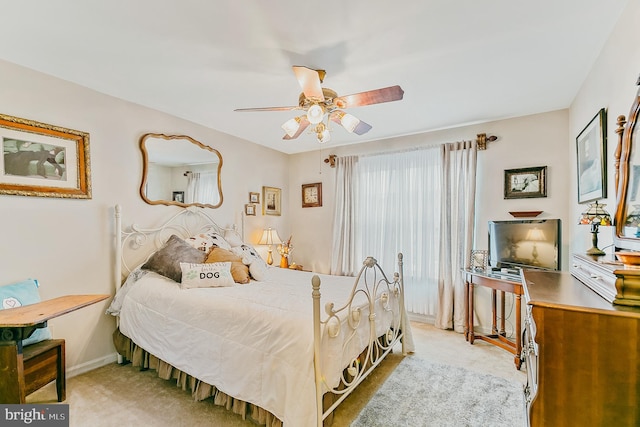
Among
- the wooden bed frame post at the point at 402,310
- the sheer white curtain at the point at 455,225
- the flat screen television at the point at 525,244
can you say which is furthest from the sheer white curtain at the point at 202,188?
the flat screen television at the point at 525,244

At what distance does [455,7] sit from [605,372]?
179cm

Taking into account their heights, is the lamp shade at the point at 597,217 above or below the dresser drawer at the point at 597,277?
above

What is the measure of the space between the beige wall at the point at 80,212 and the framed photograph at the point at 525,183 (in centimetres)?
389

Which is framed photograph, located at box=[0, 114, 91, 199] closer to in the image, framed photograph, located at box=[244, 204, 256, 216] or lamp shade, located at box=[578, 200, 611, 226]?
framed photograph, located at box=[244, 204, 256, 216]

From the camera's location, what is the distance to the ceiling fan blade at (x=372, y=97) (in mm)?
1887

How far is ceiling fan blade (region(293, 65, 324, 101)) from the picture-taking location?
1776mm

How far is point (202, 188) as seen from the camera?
3.58m

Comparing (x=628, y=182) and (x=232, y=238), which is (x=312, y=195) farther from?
(x=628, y=182)

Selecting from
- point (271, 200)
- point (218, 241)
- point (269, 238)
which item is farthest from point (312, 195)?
point (218, 241)

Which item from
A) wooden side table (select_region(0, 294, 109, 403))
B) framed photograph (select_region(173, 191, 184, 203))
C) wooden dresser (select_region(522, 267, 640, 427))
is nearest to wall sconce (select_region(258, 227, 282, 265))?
framed photograph (select_region(173, 191, 184, 203))

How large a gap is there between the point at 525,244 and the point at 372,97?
2251 mm

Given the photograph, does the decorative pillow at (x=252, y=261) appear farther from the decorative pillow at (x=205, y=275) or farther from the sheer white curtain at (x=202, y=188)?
the sheer white curtain at (x=202, y=188)

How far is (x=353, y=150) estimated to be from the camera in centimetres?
439

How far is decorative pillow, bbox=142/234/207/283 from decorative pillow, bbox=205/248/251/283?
111 mm
